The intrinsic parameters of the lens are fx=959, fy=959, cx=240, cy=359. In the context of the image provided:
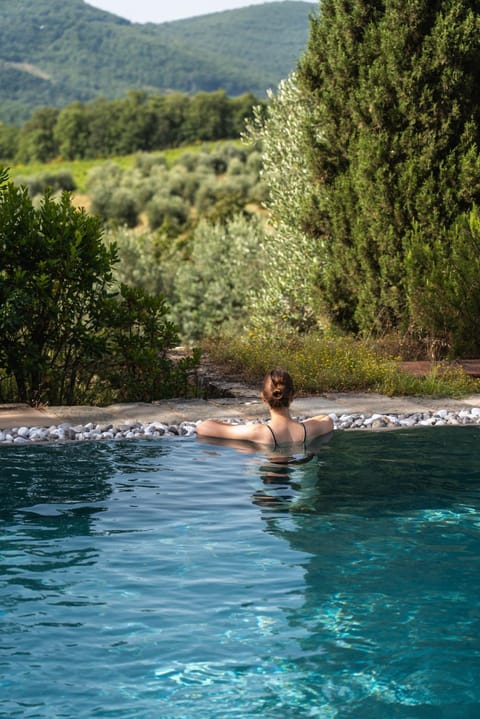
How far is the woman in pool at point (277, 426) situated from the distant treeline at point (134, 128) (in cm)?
→ 7145

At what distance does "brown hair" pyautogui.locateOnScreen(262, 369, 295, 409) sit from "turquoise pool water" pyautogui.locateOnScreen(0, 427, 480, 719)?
23.1 inches

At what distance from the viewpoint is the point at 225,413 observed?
401 inches

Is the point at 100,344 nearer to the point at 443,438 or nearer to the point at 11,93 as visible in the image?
the point at 443,438

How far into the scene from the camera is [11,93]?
13462 cm

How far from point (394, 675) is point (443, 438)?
519 cm

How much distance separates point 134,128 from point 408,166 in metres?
69.6

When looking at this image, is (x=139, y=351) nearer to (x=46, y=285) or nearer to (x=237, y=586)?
(x=46, y=285)

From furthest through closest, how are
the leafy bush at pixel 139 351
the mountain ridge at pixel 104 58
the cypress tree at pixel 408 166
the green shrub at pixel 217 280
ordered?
the mountain ridge at pixel 104 58 < the green shrub at pixel 217 280 < the cypress tree at pixel 408 166 < the leafy bush at pixel 139 351

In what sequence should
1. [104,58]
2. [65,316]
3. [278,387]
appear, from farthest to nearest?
[104,58]
[65,316]
[278,387]

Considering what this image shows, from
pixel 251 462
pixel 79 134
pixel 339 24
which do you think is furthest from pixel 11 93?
pixel 251 462

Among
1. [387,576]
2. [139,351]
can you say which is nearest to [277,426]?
[387,576]

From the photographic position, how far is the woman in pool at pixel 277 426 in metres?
8.04

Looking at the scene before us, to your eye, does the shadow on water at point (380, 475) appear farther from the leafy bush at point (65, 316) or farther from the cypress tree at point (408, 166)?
the cypress tree at point (408, 166)

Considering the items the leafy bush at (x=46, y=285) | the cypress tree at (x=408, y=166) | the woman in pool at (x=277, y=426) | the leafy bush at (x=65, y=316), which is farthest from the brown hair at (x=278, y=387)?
the cypress tree at (x=408, y=166)
